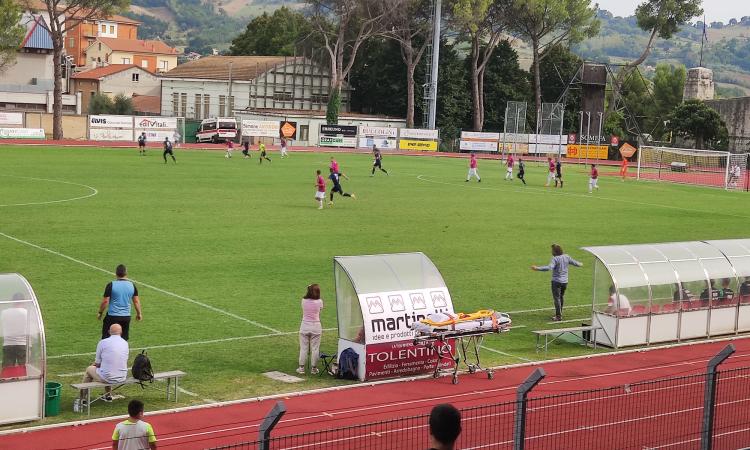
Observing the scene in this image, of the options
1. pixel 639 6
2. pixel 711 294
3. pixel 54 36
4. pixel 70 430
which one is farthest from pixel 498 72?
pixel 70 430

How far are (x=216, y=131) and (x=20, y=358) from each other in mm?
75194

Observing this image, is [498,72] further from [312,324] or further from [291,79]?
[312,324]

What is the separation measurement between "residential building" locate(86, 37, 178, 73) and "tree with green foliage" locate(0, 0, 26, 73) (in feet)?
276

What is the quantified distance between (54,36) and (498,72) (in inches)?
2034

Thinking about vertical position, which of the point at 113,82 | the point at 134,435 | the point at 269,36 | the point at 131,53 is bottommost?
the point at 134,435

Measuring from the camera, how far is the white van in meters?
89.2

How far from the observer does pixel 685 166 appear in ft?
261

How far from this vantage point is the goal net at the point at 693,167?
71.2 meters

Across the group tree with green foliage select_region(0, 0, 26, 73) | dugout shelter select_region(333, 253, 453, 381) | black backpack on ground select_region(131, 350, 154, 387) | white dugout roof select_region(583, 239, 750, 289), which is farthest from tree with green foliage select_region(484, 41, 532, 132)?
black backpack on ground select_region(131, 350, 154, 387)

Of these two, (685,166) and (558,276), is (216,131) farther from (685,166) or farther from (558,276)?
(558,276)

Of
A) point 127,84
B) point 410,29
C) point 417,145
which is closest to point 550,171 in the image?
point 417,145

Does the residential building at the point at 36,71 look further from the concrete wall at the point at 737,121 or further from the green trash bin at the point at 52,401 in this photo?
the green trash bin at the point at 52,401

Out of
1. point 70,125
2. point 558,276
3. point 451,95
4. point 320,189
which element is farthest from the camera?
point 451,95

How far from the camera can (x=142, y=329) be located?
2111cm
